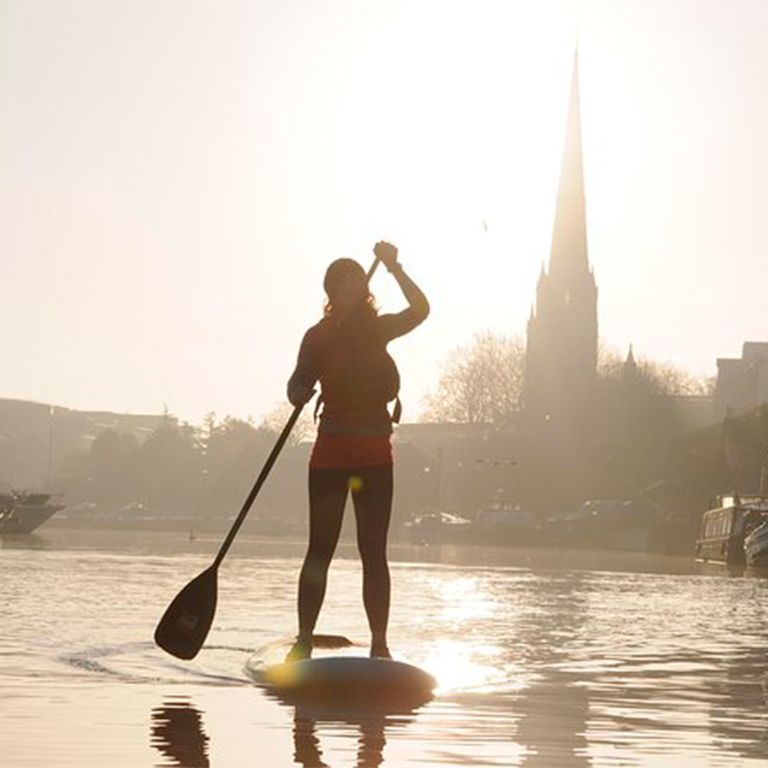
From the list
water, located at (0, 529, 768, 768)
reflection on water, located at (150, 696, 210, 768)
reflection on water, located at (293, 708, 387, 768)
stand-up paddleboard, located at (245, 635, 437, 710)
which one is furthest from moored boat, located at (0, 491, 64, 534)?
reflection on water, located at (293, 708, 387, 768)

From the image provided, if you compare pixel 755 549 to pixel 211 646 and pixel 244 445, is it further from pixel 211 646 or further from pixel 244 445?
pixel 244 445

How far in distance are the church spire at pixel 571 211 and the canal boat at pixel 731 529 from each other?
10098 centimetres

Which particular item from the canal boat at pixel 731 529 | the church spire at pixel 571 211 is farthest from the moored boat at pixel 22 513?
the church spire at pixel 571 211

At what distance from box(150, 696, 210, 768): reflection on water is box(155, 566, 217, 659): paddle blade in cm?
184

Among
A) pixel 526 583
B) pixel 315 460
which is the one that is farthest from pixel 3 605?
pixel 526 583

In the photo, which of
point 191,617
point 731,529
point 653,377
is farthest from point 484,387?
point 191,617

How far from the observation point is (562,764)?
291 inches

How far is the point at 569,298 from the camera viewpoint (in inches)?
7023

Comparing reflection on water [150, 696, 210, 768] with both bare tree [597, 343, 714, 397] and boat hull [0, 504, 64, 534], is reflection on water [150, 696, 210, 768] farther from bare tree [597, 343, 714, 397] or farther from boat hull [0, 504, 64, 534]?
bare tree [597, 343, 714, 397]

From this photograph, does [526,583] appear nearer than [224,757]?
No

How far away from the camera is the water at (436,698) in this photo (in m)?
7.66

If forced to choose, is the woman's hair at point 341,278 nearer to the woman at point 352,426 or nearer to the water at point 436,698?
the woman at point 352,426

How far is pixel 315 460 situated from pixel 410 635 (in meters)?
4.44

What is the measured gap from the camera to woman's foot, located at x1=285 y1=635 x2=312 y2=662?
35.1ft
